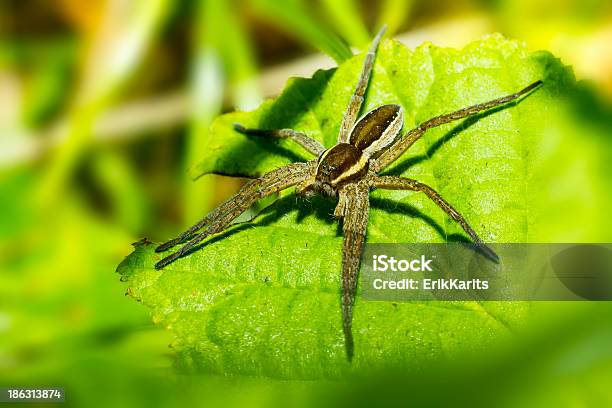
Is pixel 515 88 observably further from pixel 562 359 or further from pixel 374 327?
pixel 562 359

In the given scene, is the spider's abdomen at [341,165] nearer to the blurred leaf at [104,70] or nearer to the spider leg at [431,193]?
the spider leg at [431,193]

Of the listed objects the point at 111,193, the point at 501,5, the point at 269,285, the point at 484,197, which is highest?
the point at 501,5

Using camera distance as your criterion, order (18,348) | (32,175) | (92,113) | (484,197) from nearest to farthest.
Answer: (484,197)
(18,348)
(92,113)
(32,175)

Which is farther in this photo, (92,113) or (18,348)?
(92,113)

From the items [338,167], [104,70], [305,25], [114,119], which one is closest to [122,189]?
[114,119]

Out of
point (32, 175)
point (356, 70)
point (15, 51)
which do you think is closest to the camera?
point (356, 70)

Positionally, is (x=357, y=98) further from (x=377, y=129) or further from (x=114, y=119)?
(x=114, y=119)

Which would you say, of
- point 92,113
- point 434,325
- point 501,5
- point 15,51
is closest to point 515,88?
point 434,325
